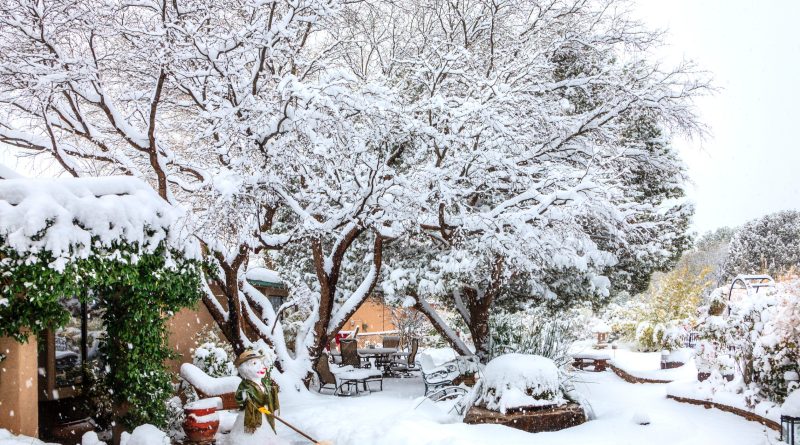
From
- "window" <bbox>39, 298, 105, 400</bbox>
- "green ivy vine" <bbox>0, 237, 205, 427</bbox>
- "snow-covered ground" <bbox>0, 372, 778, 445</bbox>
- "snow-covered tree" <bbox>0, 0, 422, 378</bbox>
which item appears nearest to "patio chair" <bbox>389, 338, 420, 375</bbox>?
"snow-covered tree" <bbox>0, 0, 422, 378</bbox>

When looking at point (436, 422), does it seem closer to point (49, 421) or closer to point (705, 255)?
point (49, 421)

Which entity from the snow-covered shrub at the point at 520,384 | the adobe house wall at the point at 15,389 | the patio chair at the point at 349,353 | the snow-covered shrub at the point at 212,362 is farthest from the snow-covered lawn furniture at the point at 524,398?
the patio chair at the point at 349,353

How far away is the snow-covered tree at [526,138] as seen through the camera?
31.7 feet

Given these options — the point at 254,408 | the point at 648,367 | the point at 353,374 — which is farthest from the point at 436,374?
the point at 648,367

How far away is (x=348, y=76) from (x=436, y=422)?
4.56 metres

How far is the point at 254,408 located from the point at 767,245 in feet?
137

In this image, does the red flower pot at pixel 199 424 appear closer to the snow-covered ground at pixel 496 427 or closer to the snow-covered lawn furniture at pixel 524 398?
the snow-covered ground at pixel 496 427

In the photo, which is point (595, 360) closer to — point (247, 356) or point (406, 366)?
point (406, 366)

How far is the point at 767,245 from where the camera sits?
3922 cm

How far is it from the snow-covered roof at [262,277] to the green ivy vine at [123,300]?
8.16m

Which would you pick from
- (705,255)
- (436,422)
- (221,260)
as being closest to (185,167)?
(221,260)

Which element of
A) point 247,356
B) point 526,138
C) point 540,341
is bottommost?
point 540,341

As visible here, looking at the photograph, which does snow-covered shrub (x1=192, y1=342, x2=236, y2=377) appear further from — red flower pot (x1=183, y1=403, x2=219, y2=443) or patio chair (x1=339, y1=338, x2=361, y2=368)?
patio chair (x1=339, y1=338, x2=361, y2=368)

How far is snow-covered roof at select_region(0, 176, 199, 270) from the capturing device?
557 cm
